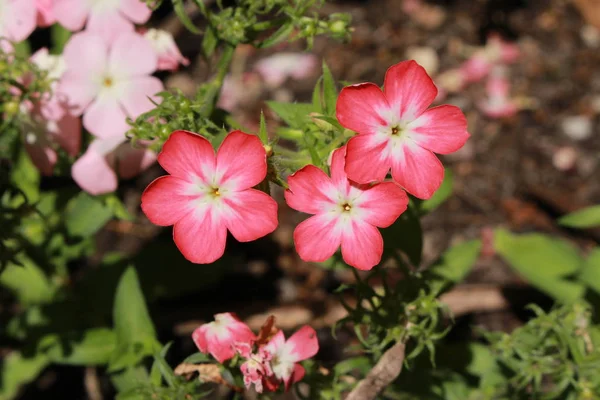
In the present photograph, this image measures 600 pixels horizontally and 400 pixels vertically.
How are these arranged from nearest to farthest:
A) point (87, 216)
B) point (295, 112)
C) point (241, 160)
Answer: point (241, 160) → point (295, 112) → point (87, 216)

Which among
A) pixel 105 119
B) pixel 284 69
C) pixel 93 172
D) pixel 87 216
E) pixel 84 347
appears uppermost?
pixel 105 119

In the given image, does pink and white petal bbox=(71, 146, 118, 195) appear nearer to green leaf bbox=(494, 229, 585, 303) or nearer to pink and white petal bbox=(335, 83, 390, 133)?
pink and white petal bbox=(335, 83, 390, 133)

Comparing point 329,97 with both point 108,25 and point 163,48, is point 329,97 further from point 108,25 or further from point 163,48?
point 108,25

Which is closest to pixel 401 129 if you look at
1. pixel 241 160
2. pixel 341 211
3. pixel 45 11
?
pixel 341 211

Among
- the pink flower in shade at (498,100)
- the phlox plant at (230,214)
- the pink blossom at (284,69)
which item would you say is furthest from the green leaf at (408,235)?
the pink blossom at (284,69)

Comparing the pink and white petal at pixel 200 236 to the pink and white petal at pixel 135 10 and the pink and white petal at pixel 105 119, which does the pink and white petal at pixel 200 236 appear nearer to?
the pink and white petal at pixel 105 119

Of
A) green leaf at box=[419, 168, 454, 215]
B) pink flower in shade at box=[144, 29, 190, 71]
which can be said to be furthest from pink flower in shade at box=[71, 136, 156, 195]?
green leaf at box=[419, 168, 454, 215]
